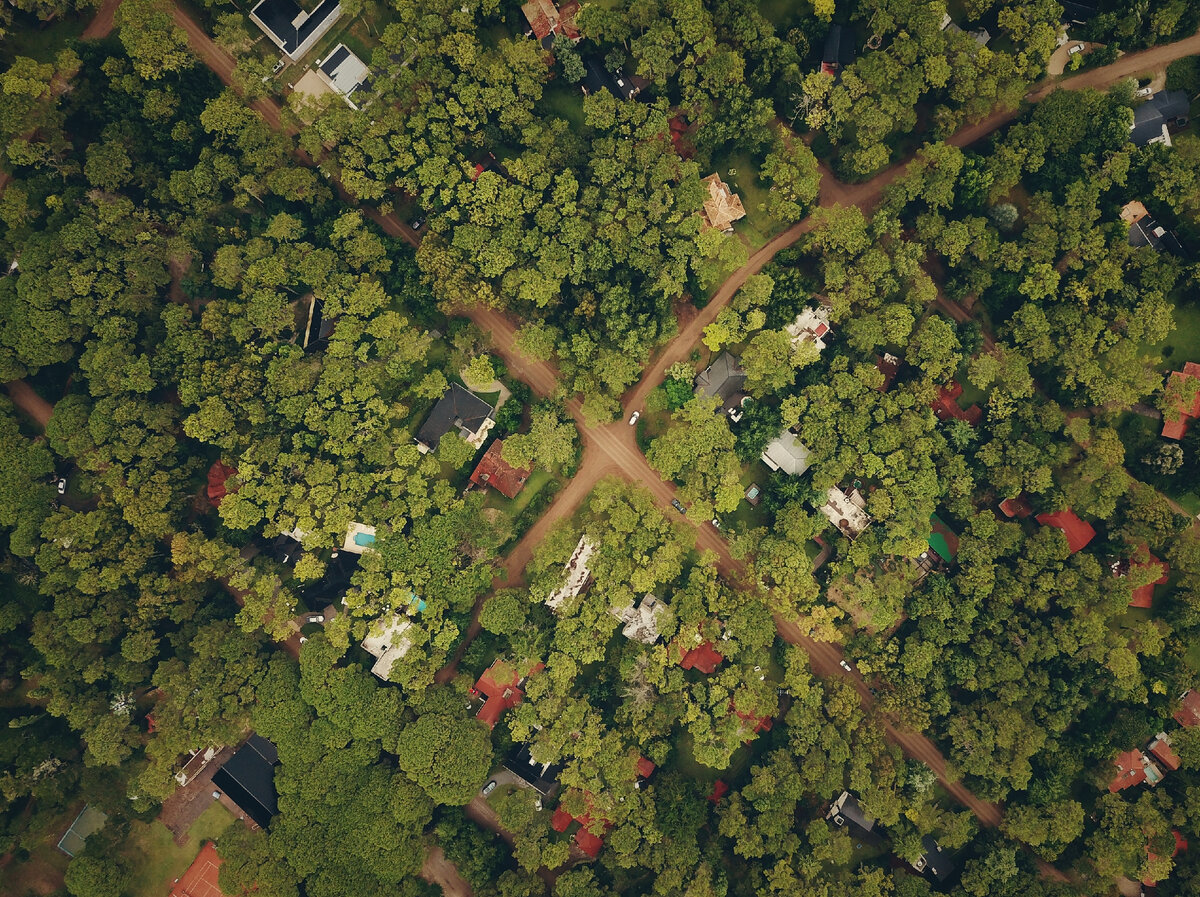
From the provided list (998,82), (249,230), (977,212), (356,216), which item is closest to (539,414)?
(356,216)

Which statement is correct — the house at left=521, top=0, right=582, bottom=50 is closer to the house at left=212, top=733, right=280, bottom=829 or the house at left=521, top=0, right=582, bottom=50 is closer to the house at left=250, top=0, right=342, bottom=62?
the house at left=250, top=0, right=342, bottom=62

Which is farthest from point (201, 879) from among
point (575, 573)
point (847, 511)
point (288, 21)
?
point (288, 21)

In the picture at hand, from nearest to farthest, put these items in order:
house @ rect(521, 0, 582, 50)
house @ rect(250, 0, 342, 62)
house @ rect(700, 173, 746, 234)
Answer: house @ rect(250, 0, 342, 62) < house @ rect(521, 0, 582, 50) < house @ rect(700, 173, 746, 234)

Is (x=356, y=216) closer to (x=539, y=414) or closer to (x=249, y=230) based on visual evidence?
(x=249, y=230)

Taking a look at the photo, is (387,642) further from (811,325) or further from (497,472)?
(811,325)

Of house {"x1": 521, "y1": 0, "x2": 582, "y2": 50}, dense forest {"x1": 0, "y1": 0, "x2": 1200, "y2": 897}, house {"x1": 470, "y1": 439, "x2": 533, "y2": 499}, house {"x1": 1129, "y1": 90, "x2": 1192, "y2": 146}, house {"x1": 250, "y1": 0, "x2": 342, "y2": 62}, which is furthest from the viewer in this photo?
house {"x1": 470, "y1": 439, "x2": 533, "y2": 499}

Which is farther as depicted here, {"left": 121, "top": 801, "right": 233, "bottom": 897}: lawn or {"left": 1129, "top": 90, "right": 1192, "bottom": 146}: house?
{"left": 121, "top": 801, "right": 233, "bottom": 897}: lawn

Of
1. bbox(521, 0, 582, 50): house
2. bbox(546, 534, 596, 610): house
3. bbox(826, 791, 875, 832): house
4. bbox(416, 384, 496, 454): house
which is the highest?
bbox(521, 0, 582, 50): house

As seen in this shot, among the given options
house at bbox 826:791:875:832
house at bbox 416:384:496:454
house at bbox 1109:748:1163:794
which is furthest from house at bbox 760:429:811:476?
house at bbox 1109:748:1163:794
